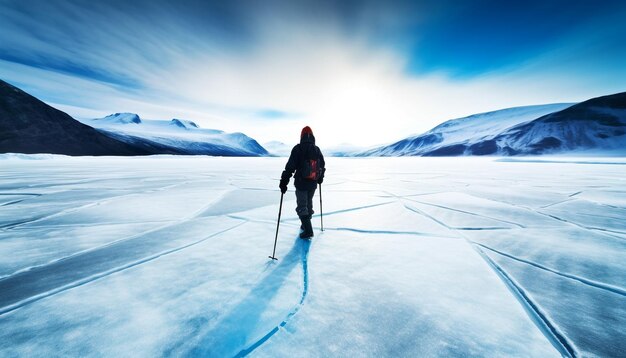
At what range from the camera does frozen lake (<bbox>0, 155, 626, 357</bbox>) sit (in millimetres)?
1537

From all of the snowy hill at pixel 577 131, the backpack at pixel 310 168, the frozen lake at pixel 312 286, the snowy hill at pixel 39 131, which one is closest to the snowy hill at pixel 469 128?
the snowy hill at pixel 577 131

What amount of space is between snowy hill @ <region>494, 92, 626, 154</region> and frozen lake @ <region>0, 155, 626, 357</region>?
372ft

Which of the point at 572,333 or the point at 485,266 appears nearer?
the point at 572,333

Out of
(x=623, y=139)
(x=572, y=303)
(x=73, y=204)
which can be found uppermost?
(x=623, y=139)

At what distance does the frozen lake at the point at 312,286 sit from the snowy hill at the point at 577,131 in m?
113

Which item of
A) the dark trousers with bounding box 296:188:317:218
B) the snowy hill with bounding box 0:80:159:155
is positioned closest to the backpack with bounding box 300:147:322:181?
the dark trousers with bounding box 296:188:317:218

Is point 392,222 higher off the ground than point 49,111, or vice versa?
point 49,111

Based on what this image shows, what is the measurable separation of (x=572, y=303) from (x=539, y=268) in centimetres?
63

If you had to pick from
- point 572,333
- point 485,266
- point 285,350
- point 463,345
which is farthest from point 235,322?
point 485,266

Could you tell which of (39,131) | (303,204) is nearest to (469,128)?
(303,204)

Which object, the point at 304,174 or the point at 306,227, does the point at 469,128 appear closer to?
the point at 304,174

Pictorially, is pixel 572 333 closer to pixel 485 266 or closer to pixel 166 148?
pixel 485 266

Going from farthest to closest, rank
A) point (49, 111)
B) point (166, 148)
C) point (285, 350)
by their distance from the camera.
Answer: point (166, 148) → point (49, 111) → point (285, 350)

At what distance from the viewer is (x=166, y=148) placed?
457 feet
